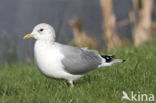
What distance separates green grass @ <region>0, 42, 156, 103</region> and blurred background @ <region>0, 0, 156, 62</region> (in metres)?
2.35

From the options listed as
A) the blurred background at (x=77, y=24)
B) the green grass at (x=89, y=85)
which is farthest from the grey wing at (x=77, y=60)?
the blurred background at (x=77, y=24)

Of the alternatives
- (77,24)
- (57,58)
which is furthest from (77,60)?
(77,24)

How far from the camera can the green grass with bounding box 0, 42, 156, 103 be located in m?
4.79

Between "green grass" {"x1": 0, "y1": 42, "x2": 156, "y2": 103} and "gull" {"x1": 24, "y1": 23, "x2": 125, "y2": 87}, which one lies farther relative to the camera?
"gull" {"x1": 24, "y1": 23, "x2": 125, "y2": 87}

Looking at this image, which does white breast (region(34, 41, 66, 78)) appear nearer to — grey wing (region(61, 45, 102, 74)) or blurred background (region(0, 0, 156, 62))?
grey wing (region(61, 45, 102, 74))

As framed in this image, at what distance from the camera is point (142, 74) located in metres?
5.92

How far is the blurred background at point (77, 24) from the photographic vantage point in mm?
9547

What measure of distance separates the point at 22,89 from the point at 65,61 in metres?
0.85

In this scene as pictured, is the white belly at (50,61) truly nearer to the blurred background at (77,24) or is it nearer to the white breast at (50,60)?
the white breast at (50,60)

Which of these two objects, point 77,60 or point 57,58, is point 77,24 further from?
point 57,58

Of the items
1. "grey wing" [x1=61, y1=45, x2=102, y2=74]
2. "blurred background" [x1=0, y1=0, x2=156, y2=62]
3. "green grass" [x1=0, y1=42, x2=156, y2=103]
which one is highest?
"blurred background" [x1=0, y1=0, x2=156, y2=62]

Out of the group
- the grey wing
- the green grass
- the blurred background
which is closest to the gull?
the grey wing

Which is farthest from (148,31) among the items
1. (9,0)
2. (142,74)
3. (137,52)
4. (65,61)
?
(9,0)

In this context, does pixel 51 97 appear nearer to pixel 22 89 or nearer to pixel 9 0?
pixel 22 89
